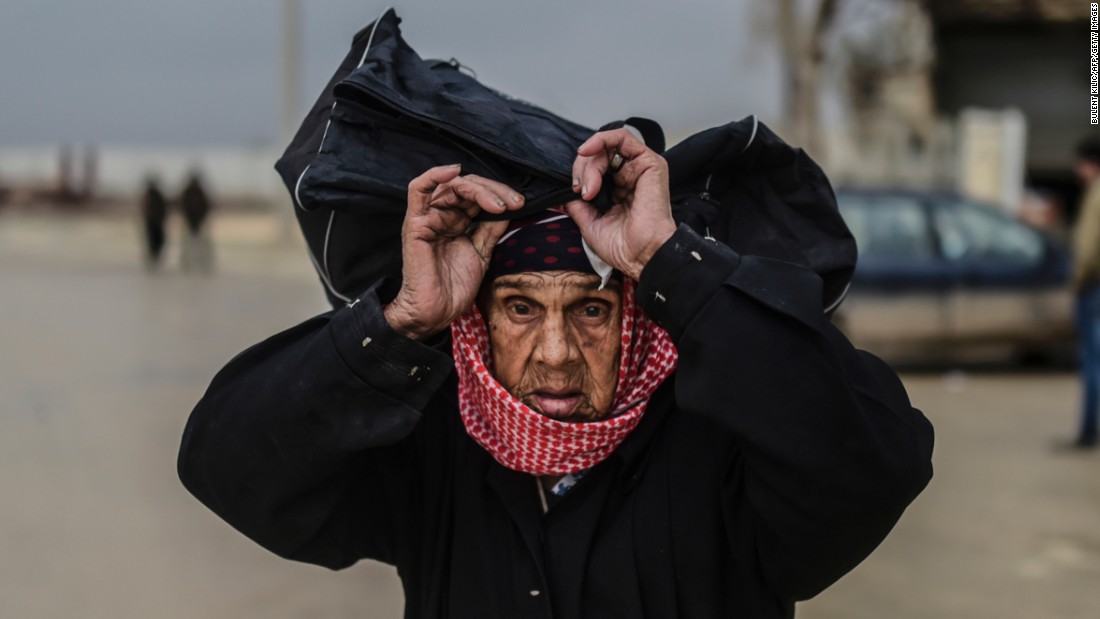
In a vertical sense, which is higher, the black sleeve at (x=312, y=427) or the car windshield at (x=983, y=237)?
the black sleeve at (x=312, y=427)

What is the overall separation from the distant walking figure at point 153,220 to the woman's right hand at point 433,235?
21.5m

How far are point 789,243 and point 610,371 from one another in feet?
1.29

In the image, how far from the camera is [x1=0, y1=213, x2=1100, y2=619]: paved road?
496cm

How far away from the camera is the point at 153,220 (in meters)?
22.7

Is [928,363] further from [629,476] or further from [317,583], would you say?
[629,476]

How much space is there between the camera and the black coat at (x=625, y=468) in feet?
6.21

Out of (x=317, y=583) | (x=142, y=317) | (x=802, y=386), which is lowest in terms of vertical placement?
(x=142, y=317)

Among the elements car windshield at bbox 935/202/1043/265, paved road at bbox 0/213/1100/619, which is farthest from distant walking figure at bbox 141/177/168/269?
car windshield at bbox 935/202/1043/265

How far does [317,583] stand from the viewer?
514 cm

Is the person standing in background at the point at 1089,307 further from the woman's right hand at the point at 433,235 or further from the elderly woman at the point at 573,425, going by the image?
the woman's right hand at the point at 433,235

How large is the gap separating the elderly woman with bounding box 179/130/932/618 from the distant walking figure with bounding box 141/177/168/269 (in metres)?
21.4

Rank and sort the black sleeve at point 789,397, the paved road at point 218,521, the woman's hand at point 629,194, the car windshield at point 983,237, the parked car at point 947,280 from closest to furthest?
the black sleeve at point 789,397 → the woman's hand at point 629,194 → the paved road at point 218,521 → the parked car at point 947,280 → the car windshield at point 983,237

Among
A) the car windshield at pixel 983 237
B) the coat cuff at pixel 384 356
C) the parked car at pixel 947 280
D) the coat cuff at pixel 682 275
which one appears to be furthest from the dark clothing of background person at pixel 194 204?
the coat cuff at pixel 682 275

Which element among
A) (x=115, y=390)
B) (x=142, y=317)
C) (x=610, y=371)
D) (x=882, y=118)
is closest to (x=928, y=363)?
(x=115, y=390)
